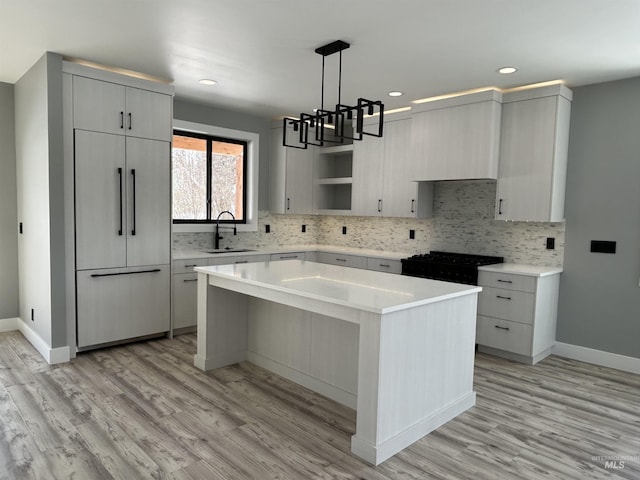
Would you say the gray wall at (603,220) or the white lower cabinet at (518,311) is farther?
the white lower cabinet at (518,311)

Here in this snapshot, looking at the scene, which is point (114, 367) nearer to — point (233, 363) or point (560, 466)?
point (233, 363)

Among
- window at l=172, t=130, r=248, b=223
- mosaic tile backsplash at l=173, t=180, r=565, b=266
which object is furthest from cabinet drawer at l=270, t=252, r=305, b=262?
window at l=172, t=130, r=248, b=223

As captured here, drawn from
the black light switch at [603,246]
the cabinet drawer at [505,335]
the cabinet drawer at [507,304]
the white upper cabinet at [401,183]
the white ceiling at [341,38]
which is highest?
the white ceiling at [341,38]

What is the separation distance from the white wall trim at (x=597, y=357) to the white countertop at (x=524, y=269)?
2.44ft

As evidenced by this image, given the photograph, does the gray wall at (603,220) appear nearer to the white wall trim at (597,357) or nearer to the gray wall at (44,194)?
the white wall trim at (597,357)

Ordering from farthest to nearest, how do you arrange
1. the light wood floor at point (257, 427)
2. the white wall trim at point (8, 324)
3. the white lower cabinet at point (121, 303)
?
the white wall trim at point (8, 324) < the white lower cabinet at point (121, 303) < the light wood floor at point (257, 427)

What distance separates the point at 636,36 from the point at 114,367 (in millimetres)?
4595

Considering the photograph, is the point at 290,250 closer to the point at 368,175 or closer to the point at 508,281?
the point at 368,175

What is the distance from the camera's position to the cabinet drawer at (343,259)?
5.33 m

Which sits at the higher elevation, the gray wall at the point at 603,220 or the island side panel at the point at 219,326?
the gray wall at the point at 603,220

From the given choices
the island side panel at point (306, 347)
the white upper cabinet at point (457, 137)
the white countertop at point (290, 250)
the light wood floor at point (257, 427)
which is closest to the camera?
the light wood floor at point (257, 427)

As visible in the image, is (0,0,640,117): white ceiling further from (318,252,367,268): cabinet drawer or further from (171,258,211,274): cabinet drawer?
(318,252,367,268): cabinet drawer

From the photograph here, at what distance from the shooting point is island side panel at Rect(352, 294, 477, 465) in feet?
7.70

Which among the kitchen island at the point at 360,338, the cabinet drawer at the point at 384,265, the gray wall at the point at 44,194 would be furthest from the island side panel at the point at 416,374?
the gray wall at the point at 44,194
